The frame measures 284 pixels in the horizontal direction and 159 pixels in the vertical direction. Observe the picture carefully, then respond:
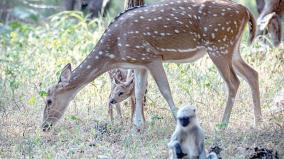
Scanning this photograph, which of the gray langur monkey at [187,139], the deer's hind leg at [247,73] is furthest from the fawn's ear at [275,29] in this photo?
the gray langur monkey at [187,139]

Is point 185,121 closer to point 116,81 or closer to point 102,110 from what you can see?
point 116,81

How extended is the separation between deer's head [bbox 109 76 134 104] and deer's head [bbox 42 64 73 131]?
546 millimetres

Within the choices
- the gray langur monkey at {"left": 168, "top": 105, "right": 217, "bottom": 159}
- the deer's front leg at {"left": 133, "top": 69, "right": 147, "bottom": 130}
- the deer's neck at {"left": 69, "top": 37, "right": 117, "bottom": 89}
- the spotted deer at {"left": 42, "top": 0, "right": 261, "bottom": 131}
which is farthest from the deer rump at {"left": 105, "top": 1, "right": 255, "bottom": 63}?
the gray langur monkey at {"left": 168, "top": 105, "right": 217, "bottom": 159}

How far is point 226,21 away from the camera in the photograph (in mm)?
9742

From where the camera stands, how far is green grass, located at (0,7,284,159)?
843cm

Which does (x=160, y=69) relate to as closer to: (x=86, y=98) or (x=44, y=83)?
(x=86, y=98)

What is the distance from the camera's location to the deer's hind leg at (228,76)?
9672mm

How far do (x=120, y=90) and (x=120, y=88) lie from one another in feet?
0.15

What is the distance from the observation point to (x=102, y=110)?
10.6 meters

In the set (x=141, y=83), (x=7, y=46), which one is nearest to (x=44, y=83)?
(x=141, y=83)

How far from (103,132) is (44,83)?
270 cm

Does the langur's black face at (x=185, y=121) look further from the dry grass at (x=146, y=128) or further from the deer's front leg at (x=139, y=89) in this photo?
the deer's front leg at (x=139, y=89)

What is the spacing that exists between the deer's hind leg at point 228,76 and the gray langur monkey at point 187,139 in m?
2.44

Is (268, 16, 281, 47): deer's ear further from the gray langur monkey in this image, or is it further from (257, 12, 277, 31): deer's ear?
the gray langur monkey
